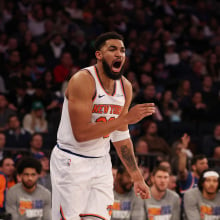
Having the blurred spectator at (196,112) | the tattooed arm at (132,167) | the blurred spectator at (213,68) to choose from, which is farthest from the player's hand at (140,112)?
the blurred spectator at (213,68)

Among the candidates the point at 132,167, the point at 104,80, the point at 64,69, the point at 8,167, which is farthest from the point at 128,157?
the point at 64,69

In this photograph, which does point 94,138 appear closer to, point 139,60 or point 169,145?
point 169,145

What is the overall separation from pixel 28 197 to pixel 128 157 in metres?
2.87

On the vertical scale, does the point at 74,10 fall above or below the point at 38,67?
above

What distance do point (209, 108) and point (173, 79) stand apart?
1.62 m

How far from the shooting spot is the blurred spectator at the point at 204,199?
6.97 m

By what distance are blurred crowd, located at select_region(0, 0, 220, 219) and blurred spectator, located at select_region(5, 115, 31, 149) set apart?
2 centimetres

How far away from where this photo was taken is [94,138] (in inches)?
147

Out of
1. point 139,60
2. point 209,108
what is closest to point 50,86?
point 139,60

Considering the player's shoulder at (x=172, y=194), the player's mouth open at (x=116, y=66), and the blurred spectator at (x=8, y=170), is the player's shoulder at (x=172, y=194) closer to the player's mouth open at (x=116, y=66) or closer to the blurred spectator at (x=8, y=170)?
the blurred spectator at (x=8, y=170)

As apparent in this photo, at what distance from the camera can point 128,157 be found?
4.22m

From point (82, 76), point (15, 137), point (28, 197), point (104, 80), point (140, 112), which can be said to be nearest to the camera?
point (140, 112)

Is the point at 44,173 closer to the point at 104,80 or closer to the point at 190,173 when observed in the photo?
the point at 190,173

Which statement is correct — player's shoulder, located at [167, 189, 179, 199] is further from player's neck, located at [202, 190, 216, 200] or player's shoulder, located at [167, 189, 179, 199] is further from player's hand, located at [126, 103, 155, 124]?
player's hand, located at [126, 103, 155, 124]
